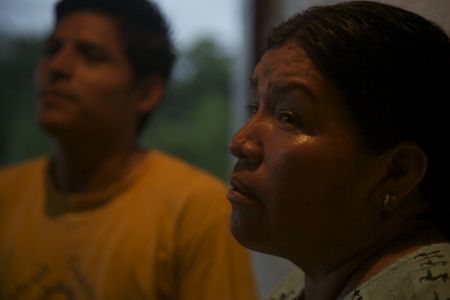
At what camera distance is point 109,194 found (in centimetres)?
136

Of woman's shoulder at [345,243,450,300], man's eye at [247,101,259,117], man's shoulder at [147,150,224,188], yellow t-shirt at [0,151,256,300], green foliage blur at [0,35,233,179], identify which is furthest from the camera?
green foliage blur at [0,35,233,179]

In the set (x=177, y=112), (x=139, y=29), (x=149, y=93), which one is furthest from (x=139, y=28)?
(x=177, y=112)

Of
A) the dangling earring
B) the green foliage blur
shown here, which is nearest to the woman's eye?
the dangling earring

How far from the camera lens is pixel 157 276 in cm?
125

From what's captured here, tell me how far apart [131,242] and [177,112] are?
73 centimetres

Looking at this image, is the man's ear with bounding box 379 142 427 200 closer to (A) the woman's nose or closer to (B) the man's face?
(A) the woman's nose

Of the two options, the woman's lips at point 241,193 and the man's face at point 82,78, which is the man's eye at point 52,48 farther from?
the woman's lips at point 241,193

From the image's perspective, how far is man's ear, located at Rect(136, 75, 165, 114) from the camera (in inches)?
56.9

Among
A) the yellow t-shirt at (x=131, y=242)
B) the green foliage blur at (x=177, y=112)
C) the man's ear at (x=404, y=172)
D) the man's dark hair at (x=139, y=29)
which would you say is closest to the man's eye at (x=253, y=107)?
the man's ear at (x=404, y=172)

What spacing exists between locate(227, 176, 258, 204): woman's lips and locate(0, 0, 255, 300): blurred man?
48cm

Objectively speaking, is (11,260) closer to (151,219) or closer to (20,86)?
(151,219)

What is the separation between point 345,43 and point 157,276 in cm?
64

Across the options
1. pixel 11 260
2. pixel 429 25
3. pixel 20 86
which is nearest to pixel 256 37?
pixel 20 86

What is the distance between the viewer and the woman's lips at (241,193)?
77 cm
